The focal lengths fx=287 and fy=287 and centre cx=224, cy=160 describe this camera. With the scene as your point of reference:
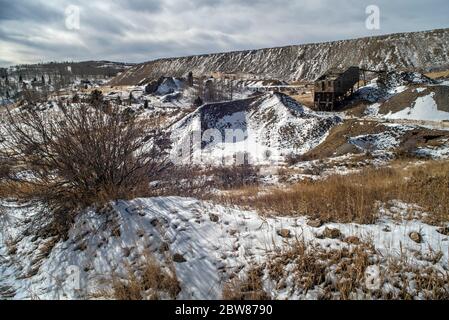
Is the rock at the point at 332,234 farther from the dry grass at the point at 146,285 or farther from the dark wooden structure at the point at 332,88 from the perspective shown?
the dark wooden structure at the point at 332,88

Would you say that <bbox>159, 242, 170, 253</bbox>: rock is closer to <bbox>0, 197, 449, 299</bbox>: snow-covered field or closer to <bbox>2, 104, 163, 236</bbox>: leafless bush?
<bbox>0, 197, 449, 299</bbox>: snow-covered field

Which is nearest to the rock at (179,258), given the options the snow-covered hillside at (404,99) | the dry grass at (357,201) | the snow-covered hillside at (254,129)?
the dry grass at (357,201)

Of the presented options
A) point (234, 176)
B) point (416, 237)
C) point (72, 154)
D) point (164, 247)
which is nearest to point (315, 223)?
point (416, 237)

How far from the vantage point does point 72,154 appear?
5859 mm

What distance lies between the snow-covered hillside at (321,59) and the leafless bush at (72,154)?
91560mm

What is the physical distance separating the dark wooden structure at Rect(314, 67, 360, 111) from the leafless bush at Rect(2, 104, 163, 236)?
3040 centimetres

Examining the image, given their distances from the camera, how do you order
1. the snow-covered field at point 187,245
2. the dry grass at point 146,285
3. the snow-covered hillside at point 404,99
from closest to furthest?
1. the dry grass at point 146,285
2. the snow-covered field at point 187,245
3. the snow-covered hillside at point 404,99

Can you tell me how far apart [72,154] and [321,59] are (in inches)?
→ 4869

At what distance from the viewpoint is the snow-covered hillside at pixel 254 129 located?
24594mm

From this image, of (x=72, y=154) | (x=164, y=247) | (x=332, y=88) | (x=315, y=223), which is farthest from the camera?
(x=332, y=88)

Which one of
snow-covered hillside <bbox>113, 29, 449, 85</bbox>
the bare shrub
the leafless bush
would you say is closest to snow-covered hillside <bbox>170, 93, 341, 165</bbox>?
the bare shrub

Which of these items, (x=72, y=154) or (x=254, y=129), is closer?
(x=72, y=154)

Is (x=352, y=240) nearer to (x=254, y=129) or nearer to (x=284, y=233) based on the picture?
(x=284, y=233)
